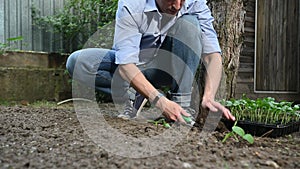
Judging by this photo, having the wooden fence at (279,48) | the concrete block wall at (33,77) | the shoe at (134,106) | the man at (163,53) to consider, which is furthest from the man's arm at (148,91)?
the wooden fence at (279,48)

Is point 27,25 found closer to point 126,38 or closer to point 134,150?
point 126,38

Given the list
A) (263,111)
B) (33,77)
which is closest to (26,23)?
(33,77)

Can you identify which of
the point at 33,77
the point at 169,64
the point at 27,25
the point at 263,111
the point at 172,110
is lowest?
the point at 33,77

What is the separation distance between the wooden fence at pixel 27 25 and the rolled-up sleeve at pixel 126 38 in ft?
8.57

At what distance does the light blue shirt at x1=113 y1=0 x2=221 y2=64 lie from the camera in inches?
61.3

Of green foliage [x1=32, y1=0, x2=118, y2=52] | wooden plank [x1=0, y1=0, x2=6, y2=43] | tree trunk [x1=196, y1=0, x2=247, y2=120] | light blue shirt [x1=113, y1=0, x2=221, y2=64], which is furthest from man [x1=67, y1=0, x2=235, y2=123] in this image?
wooden plank [x1=0, y1=0, x2=6, y2=43]

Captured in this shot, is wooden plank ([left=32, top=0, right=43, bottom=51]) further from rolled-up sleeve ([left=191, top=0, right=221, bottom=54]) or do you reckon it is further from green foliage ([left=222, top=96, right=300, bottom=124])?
green foliage ([left=222, top=96, right=300, bottom=124])

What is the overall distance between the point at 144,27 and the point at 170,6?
8.3 inches

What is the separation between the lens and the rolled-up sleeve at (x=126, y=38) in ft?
4.98

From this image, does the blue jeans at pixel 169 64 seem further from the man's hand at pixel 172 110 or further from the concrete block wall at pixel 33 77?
the concrete block wall at pixel 33 77

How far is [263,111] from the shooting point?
1.78 meters

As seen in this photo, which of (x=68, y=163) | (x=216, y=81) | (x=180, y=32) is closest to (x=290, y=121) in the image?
(x=216, y=81)

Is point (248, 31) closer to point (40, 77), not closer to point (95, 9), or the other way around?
point (95, 9)

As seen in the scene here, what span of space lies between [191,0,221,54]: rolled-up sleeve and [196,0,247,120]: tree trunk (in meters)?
0.08
